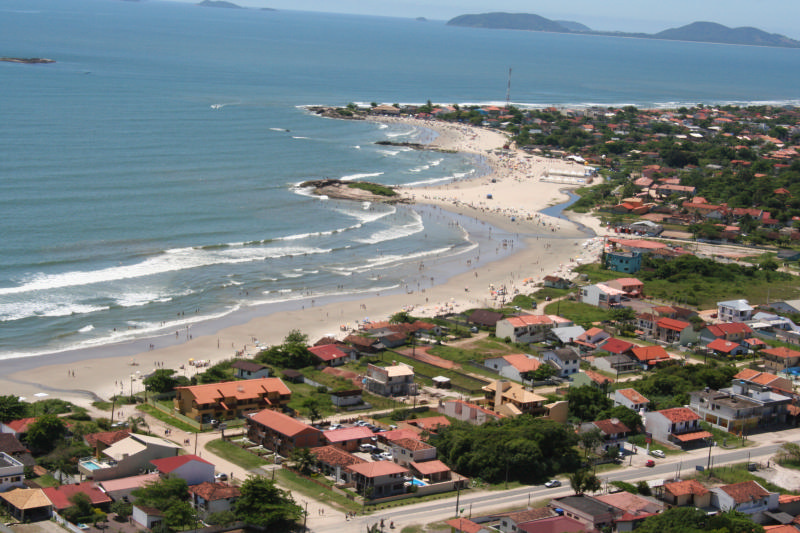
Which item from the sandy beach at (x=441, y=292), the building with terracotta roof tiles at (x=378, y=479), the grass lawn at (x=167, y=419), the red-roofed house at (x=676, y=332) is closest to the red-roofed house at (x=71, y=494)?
the grass lawn at (x=167, y=419)

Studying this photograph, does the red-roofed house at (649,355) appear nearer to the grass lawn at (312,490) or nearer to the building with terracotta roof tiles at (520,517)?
the building with terracotta roof tiles at (520,517)

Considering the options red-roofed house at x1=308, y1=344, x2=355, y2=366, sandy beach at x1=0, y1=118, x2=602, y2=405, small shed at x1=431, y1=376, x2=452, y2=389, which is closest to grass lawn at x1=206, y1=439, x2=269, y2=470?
sandy beach at x1=0, y1=118, x2=602, y2=405

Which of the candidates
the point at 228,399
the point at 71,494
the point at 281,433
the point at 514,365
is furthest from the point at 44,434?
the point at 514,365

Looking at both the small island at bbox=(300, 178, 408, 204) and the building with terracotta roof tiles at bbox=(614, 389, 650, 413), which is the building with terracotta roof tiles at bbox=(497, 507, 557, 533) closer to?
the building with terracotta roof tiles at bbox=(614, 389, 650, 413)

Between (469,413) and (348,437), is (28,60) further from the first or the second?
(348,437)

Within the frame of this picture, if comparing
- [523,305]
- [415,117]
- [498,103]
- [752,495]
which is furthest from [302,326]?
[498,103]
